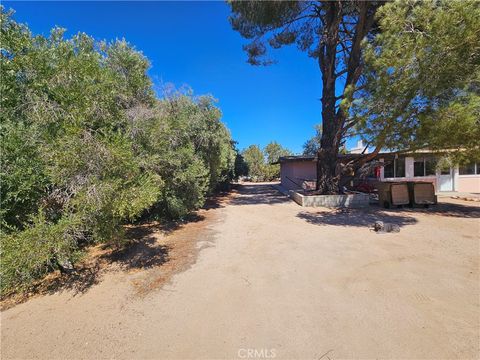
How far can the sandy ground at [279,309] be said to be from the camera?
2.55 meters

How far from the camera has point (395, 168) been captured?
1539 centimetres

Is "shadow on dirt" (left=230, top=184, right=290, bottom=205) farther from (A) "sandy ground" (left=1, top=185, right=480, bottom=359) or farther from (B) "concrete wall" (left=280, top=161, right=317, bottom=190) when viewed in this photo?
(A) "sandy ground" (left=1, top=185, right=480, bottom=359)

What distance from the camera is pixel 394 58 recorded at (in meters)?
6.19

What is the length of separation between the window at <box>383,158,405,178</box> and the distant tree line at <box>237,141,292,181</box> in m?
21.8

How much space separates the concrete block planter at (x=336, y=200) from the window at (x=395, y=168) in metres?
6.13

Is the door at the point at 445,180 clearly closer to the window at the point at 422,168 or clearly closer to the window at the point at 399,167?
the window at the point at 422,168

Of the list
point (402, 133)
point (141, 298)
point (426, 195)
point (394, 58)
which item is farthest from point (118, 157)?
point (426, 195)

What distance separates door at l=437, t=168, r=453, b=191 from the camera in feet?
48.9

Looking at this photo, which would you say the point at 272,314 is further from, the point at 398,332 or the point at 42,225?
the point at 42,225

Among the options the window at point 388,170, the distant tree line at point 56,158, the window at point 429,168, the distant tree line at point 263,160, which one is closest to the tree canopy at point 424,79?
the distant tree line at point 56,158

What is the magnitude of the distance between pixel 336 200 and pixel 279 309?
879cm

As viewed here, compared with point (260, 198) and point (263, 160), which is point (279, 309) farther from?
point (263, 160)

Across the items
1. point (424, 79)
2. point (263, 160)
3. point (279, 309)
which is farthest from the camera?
point (263, 160)

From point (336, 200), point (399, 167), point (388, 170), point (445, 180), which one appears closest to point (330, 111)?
point (336, 200)
